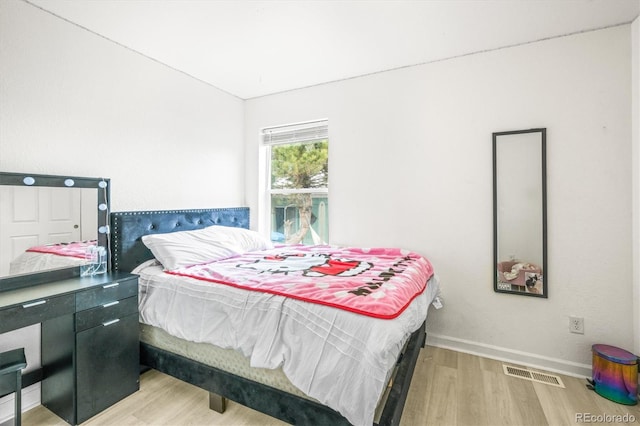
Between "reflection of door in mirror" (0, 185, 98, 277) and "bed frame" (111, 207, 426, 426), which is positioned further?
"reflection of door in mirror" (0, 185, 98, 277)

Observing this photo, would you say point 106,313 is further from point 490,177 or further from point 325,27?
point 490,177

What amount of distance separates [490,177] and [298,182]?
2.00m

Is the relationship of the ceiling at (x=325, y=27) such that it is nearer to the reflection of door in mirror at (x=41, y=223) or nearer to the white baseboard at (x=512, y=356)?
the reflection of door in mirror at (x=41, y=223)

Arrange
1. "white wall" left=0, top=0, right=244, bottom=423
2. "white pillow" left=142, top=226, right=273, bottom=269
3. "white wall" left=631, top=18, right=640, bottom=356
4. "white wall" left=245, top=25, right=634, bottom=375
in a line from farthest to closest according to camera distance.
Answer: "white pillow" left=142, top=226, right=273, bottom=269
"white wall" left=245, top=25, right=634, bottom=375
"white wall" left=631, top=18, right=640, bottom=356
"white wall" left=0, top=0, right=244, bottom=423

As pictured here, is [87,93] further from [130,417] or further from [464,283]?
[464,283]

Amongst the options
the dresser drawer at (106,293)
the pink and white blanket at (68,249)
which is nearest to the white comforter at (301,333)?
the dresser drawer at (106,293)

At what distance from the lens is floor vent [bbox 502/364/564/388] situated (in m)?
2.16

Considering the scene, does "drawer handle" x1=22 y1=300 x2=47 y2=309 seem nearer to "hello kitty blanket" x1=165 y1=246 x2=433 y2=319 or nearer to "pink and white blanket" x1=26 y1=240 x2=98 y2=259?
"pink and white blanket" x1=26 y1=240 x2=98 y2=259

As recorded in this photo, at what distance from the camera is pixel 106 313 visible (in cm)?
188

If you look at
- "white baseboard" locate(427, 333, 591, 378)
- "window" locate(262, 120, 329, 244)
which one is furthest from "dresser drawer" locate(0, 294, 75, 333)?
"white baseboard" locate(427, 333, 591, 378)

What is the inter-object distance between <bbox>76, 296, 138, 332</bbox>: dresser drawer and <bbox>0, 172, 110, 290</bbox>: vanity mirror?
434 millimetres

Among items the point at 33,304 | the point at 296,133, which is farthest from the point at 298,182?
the point at 33,304

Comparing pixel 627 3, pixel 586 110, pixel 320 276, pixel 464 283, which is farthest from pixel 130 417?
pixel 627 3

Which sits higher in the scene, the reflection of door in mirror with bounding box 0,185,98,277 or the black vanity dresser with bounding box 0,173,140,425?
the reflection of door in mirror with bounding box 0,185,98,277
